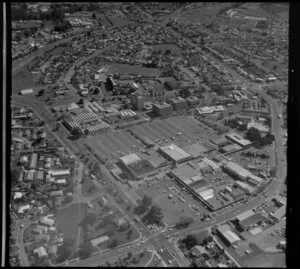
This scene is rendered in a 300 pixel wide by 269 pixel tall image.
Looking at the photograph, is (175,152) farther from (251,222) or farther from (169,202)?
(251,222)

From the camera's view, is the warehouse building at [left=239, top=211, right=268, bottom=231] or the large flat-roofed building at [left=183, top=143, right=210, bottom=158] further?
the large flat-roofed building at [left=183, top=143, right=210, bottom=158]

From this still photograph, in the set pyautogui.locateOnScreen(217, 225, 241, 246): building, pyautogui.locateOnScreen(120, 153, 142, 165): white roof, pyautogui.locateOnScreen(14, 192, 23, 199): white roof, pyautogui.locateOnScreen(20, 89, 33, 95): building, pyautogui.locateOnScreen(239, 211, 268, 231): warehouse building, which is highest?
pyautogui.locateOnScreen(20, 89, 33, 95): building

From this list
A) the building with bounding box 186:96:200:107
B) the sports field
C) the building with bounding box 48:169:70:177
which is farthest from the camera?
the building with bounding box 186:96:200:107

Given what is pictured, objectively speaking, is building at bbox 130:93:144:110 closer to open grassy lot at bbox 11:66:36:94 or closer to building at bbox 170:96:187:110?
building at bbox 170:96:187:110

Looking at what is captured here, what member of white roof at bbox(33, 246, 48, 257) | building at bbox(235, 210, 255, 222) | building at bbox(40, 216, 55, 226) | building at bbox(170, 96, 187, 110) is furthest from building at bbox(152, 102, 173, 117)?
white roof at bbox(33, 246, 48, 257)

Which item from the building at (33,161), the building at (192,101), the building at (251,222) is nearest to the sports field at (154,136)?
the building at (192,101)

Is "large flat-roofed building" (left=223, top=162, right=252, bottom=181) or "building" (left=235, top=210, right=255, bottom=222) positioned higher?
"large flat-roofed building" (left=223, top=162, right=252, bottom=181)

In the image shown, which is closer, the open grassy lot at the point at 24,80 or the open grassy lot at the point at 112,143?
the open grassy lot at the point at 112,143

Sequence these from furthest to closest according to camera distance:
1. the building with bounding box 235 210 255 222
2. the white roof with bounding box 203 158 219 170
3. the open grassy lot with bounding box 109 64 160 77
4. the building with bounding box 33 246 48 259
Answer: the open grassy lot with bounding box 109 64 160 77, the white roof with bounding box 203 158 219 170, the building with bounding box 235 210 255 222, the building with bounding box 33 246 48 259

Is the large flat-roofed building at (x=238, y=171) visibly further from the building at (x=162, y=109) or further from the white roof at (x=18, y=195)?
the white roof at (x=18, y=195)
